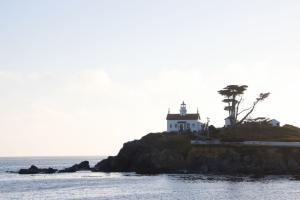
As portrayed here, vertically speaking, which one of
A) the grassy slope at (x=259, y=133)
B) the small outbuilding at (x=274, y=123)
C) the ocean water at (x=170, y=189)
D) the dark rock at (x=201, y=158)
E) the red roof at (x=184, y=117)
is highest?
the red roof at (x=184, y=117)

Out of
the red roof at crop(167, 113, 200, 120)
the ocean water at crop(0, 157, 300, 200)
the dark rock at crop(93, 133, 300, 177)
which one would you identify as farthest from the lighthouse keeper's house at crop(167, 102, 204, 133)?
the ocean water at crop(0, 157, 300, 200)

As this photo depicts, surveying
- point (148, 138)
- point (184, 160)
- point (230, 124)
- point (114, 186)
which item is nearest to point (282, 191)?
point (114, 186)

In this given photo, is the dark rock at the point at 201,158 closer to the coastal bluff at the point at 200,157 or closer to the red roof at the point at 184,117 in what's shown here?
the coastal bluff at the point at 200,157

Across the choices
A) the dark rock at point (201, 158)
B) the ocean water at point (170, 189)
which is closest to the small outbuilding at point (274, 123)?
the dark rock at point (201, 158)

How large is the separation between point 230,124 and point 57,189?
A: 66469 millimetres

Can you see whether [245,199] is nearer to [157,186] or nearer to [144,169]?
[157,186]

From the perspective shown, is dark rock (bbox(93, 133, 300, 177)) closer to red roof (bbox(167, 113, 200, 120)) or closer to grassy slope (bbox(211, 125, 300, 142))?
grassy slope (bbox(211, 125, 300, 142))

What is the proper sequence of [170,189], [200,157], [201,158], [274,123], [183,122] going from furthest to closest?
[183,122], [274,123], [200,157], [201,158], [170,189]

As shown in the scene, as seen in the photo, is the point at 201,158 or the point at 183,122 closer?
the point at 201,158

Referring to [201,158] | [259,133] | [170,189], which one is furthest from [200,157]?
[170,189]

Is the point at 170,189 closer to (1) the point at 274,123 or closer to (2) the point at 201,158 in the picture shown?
(2) the point at 201,158

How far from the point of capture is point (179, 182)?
298ft

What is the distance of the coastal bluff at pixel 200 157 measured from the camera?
109625mm

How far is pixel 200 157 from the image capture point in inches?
4486
